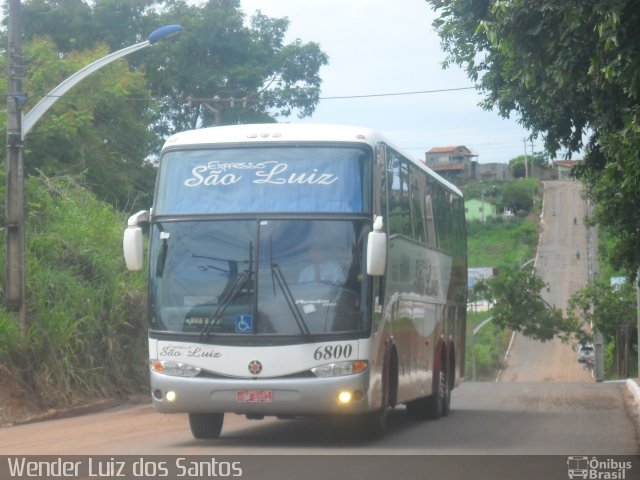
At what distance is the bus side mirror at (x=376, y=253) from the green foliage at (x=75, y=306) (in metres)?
8.16

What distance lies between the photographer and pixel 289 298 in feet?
41.8

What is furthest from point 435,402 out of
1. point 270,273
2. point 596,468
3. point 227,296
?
point 596,468

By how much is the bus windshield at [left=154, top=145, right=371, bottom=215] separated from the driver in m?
0.54

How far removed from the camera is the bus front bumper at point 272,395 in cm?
1251

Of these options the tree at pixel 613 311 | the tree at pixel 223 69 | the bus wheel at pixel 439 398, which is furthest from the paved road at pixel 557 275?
the bus wheel at pixel 439 398

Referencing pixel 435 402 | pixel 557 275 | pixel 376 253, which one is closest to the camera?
pixel 376 253

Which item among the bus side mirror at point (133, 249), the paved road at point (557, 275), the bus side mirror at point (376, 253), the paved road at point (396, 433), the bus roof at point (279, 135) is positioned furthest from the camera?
the paved road at point (557, 275)

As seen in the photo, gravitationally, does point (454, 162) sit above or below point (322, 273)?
above

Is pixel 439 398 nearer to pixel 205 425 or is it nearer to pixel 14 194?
pixel 205 425

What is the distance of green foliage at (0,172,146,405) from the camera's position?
18.9 metres

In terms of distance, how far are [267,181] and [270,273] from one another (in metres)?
1.17

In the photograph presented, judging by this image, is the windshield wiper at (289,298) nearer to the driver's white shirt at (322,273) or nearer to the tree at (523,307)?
the driver's white shirt at (322,273)

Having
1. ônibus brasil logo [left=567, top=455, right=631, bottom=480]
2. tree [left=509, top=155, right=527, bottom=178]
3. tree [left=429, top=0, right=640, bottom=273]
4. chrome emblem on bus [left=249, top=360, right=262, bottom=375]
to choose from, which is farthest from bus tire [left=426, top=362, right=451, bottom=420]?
tree [left=509, top=155, right=527, bottom=178]

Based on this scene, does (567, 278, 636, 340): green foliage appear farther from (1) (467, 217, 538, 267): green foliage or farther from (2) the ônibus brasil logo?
(2) the ônibus brasil logo
